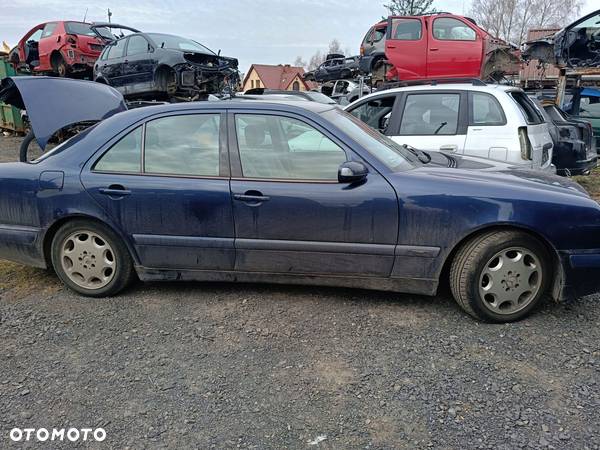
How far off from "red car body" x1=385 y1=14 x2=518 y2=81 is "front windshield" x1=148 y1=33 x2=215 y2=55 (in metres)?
4.40

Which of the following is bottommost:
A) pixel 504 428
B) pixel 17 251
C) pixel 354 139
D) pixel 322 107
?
pixel 504 428

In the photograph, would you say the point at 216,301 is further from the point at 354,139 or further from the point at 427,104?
the point at 427,104

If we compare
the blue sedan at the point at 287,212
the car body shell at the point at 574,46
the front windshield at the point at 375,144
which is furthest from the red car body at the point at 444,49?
the blue sedan at the point at 287,212

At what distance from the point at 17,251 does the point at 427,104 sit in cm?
448

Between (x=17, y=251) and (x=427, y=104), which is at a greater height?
(x=427, y=104)

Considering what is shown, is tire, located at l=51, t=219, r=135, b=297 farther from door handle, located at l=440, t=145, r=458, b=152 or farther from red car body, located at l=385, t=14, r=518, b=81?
red car body, located at l=385, t=14, r=518, b=81

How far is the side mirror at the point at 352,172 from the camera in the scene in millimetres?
2941

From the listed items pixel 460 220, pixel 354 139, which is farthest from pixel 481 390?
pixel 354 139

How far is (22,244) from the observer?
3.51 meters

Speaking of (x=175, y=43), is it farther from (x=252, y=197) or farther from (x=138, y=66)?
(x=252, y=197)

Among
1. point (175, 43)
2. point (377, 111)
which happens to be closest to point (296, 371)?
point (377, 111)

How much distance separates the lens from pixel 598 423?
2.16m

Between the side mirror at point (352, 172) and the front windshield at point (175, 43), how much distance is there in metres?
8.63

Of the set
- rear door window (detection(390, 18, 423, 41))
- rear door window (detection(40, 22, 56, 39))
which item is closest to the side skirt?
rear door window (detection(390, 18, 423, 41))
